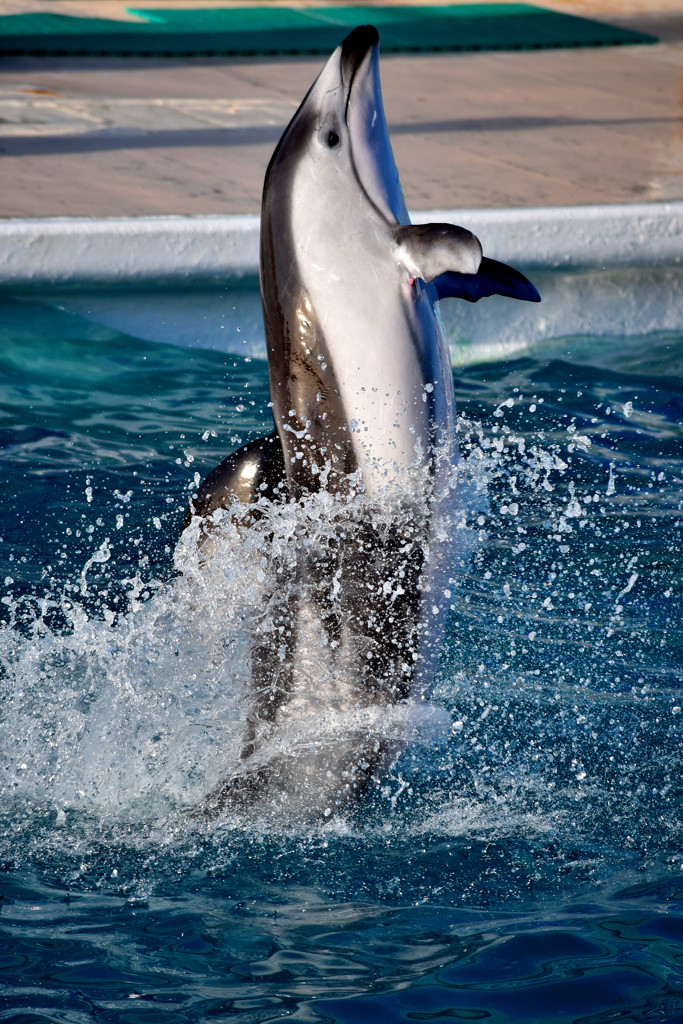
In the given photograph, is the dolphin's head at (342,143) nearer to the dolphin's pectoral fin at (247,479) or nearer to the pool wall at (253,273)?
the dolphin's pectoral fin at (247,479)

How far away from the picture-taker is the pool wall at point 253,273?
5418 mm

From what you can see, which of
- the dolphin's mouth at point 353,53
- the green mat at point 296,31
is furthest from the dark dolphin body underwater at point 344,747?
the green mat at point 296,31

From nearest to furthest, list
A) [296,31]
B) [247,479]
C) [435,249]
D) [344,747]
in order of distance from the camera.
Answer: [435,249] → [344,747] → [247,479] → [296,31]

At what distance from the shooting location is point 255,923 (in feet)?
Result: 7.78

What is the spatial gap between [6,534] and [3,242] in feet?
6.57

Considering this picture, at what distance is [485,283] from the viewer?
2764 mm

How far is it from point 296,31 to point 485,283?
840 cm

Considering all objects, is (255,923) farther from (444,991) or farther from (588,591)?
(588,591)

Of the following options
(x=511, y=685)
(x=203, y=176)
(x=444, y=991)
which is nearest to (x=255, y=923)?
(x=444, y=991)

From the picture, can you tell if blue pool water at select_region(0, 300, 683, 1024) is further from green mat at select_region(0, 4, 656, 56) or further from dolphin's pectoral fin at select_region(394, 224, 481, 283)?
green mat at select_region(0, 4, 656, 56)

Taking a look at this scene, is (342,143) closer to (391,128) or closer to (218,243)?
(218,243)

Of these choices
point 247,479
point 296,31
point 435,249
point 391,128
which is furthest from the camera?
point 296,31

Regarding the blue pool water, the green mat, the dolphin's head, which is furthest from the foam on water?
the green mat

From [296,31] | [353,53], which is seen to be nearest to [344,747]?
[353,53]
